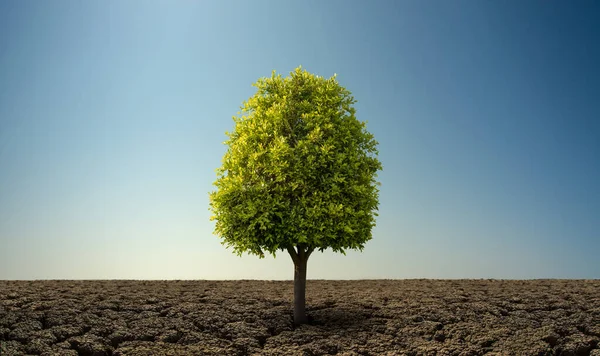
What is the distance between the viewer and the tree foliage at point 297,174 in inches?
517

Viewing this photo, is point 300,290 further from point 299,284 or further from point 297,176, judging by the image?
point 297,176

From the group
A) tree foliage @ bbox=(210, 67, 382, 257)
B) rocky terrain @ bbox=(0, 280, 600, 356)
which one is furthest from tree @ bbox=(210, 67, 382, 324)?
rocky terrain @ bbox=(0, 280, 600, 356)

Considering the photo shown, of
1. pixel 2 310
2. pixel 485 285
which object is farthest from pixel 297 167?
pixel 485 285

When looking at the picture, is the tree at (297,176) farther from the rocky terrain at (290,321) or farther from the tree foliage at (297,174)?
the rocky terrain at (290,321)

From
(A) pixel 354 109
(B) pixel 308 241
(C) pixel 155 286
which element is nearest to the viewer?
(B) pixel 308 241

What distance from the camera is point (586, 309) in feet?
51.0

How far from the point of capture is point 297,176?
13.2m

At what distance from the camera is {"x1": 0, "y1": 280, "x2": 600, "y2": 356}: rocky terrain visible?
12.2 m

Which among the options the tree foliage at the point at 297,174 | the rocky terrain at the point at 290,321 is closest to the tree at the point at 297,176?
the tree foliage at the point at 297,174

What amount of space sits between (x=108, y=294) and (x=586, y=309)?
15340 millimetres

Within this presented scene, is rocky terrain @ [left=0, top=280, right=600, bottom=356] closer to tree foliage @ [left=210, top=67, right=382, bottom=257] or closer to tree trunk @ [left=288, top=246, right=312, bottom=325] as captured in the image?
tree trunk @ [left=288, top=246, right=312, bottom=325]

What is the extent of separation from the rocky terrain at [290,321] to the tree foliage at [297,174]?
7.47 ft

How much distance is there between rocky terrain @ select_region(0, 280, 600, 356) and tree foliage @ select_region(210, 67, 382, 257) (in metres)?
2.28

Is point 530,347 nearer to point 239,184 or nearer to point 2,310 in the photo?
point 239,184
